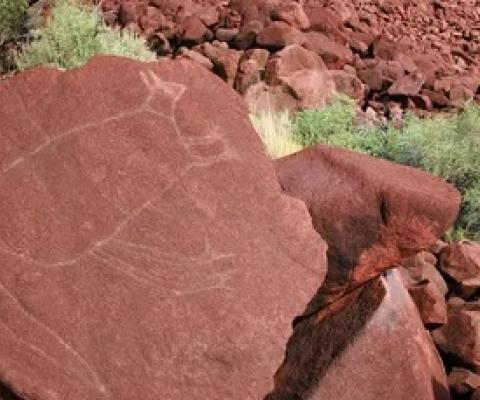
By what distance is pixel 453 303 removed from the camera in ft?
15.8

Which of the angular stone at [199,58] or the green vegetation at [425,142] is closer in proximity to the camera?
the green vegetation at [425,142]

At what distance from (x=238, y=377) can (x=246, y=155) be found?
0.86 m

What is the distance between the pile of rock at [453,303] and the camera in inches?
164

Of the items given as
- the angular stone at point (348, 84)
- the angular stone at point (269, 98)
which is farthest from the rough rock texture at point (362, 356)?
the angular stone at point (348, 84)

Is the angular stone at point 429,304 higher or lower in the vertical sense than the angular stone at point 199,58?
higher

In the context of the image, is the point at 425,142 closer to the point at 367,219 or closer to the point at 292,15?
the point at 367,219

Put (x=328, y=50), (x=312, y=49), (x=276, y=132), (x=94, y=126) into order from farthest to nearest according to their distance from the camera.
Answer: (x=328, y=50) → (x=312, y=49) → (x=276, y=132) → (x=94, y=126)

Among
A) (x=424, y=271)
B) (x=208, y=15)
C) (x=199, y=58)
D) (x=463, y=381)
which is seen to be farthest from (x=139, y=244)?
(x=208, y=15)

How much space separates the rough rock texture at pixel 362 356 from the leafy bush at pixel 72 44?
14.5ft

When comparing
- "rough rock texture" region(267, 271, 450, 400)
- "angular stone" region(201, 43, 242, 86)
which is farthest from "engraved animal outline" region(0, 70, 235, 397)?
"angular stone" region(201, 43, 242, 86)

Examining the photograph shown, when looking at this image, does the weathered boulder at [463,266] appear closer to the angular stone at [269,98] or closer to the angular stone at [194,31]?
the angular stone at [269,98]

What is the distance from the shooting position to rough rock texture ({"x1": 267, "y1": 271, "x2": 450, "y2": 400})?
369cm

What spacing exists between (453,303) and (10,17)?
19.8ft

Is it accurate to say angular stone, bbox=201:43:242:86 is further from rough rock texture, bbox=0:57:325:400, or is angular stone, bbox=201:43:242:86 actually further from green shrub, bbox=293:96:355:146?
rough rock texture, bbox=0:57:325:400
